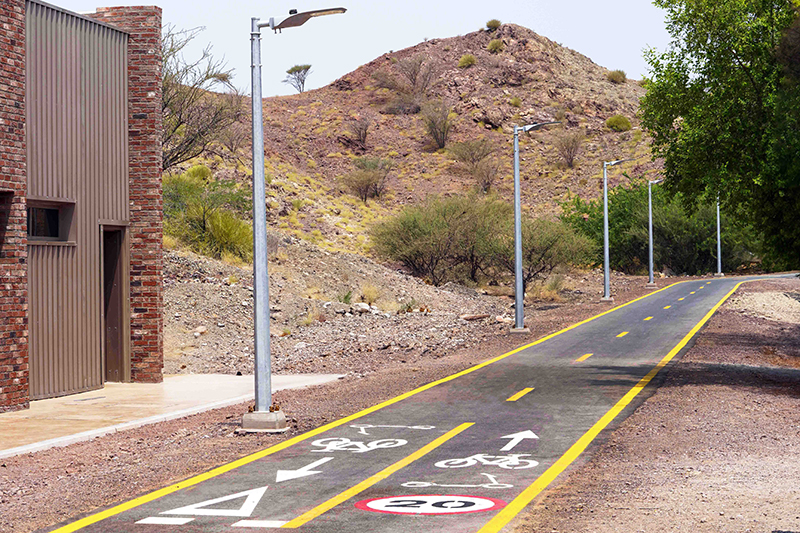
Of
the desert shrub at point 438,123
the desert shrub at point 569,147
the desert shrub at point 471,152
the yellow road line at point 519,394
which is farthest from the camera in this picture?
the desert shrub at point 438,123

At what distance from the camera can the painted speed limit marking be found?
7934 millimetres

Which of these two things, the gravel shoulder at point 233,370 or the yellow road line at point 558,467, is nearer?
the yellow road line at point 558,467

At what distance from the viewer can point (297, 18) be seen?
39.2ft

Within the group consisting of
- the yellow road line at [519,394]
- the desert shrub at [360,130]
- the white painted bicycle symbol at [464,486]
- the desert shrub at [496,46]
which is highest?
the desert shrub at [496,46]

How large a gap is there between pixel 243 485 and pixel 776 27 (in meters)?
14.5

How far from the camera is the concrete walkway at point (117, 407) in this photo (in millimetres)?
11739

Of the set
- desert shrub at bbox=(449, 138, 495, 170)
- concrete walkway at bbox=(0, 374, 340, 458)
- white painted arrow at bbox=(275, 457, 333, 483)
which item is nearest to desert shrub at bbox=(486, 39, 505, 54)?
desert shrub at bbox=(449, 138, 495, 170)

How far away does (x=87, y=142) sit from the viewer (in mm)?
16250

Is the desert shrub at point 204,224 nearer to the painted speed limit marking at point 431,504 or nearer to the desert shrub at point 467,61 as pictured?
the painted speed limit marking at point 431,504

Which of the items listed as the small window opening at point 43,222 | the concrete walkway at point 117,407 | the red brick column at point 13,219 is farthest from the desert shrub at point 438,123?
the red brick column at point 13,219

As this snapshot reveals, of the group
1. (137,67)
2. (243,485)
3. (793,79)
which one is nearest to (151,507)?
(243,485)

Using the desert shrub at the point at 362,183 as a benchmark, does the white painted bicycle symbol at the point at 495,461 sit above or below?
below

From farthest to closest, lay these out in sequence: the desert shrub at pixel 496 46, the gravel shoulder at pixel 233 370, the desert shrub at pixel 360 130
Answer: the desert shrub at pixel 496 46
the desert shrub at pixel 360 130
the gravel shoulder at pixel 233 370

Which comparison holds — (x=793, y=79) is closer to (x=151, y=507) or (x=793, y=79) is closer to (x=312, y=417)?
(x=312, y=417)
